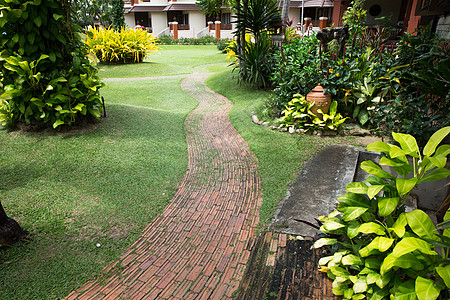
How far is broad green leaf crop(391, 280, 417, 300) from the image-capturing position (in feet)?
6.48

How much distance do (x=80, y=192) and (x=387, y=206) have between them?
12.0 feet

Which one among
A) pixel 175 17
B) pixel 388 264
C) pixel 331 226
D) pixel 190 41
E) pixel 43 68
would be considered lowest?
pixel 331 226

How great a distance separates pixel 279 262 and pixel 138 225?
5.56ft

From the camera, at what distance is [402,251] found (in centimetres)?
194

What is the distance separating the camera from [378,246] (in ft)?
7.32

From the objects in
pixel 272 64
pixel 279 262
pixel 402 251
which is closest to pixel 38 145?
pixel 279 262

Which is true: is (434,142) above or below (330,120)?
above

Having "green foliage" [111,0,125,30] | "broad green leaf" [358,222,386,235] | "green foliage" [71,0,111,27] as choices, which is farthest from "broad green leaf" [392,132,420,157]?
"green foliage" [111,0,125,30]

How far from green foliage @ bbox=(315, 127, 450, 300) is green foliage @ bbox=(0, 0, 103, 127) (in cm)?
499

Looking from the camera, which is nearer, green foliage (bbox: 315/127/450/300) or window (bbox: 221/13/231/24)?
green foliage (bbox: 315/127/450/300)

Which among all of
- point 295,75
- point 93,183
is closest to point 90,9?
point 93,183

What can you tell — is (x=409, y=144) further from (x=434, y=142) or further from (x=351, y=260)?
(x=351, y=260)

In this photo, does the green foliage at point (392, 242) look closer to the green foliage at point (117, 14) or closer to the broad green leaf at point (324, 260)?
the broad green leaf at point (324, 260)

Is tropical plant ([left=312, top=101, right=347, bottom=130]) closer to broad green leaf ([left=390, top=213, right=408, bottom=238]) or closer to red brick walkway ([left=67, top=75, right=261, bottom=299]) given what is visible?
red brick walkway ([left=67, top=75, right=261, bottom=299])
